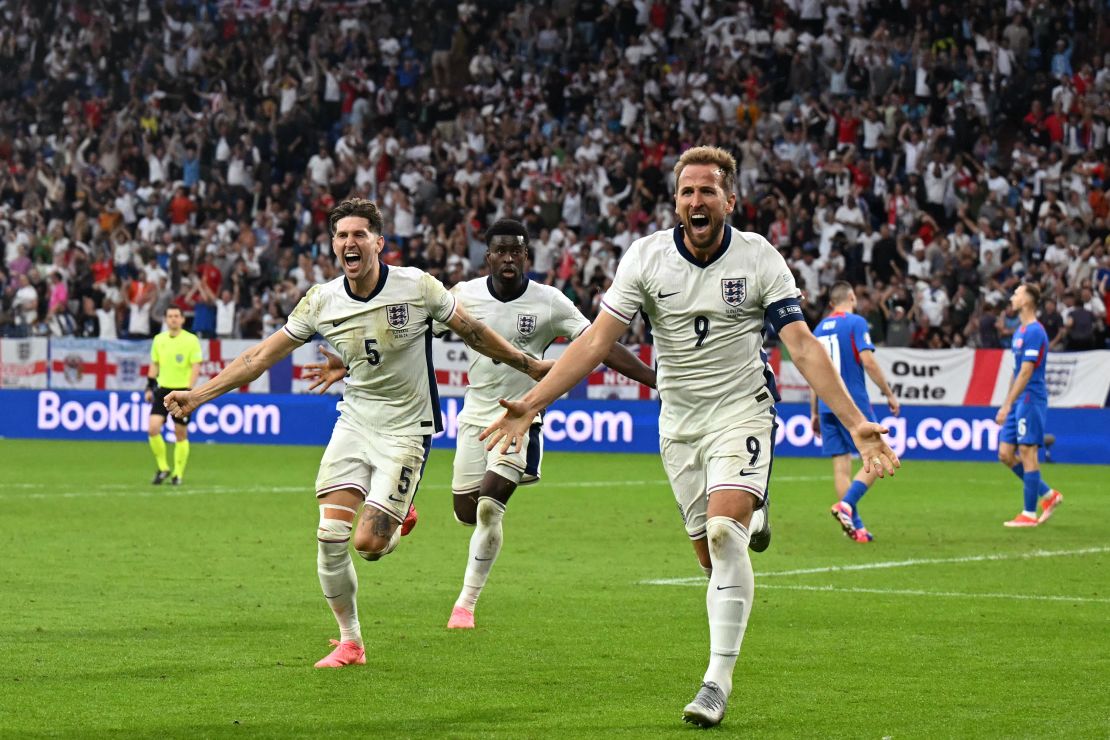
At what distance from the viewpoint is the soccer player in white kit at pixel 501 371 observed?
11234mm

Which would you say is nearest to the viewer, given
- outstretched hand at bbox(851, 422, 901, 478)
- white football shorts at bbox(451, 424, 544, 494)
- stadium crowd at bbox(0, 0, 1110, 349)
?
outstretched hand at bbox(851, 422, 901, 478)

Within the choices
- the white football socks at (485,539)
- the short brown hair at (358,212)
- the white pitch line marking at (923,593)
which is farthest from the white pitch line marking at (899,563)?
the short brown hair at (358,212)

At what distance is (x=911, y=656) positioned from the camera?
9.51 m

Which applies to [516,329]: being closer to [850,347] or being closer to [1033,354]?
[850,347]

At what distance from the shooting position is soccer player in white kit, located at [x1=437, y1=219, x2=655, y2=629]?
11.2m

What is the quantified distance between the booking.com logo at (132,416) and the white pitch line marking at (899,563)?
17913 millimetres

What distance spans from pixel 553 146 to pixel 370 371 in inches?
1018

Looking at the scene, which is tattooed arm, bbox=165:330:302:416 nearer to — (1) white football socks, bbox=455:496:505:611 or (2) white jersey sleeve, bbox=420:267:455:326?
(2) white jersey sleeve, bbox=420:267:455:326

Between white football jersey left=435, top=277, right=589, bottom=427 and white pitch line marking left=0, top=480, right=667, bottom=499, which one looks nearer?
white football jersey left=435, top=277, right=589, bottom=427

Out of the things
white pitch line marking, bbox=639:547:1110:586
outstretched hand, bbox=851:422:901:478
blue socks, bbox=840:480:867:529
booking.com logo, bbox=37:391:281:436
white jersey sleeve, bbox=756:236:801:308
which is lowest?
booking.com logo, bbox=37:391:281:436

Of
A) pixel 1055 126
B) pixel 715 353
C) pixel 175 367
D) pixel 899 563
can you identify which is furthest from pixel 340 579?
pixel 1055 126

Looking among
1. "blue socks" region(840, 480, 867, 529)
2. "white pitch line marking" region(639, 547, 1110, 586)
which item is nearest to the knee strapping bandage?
"white pitch line marking" region(639, 547, 1110, 586)

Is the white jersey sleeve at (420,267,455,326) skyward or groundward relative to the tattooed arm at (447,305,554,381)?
skyward

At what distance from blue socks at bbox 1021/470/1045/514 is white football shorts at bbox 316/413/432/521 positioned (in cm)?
941
